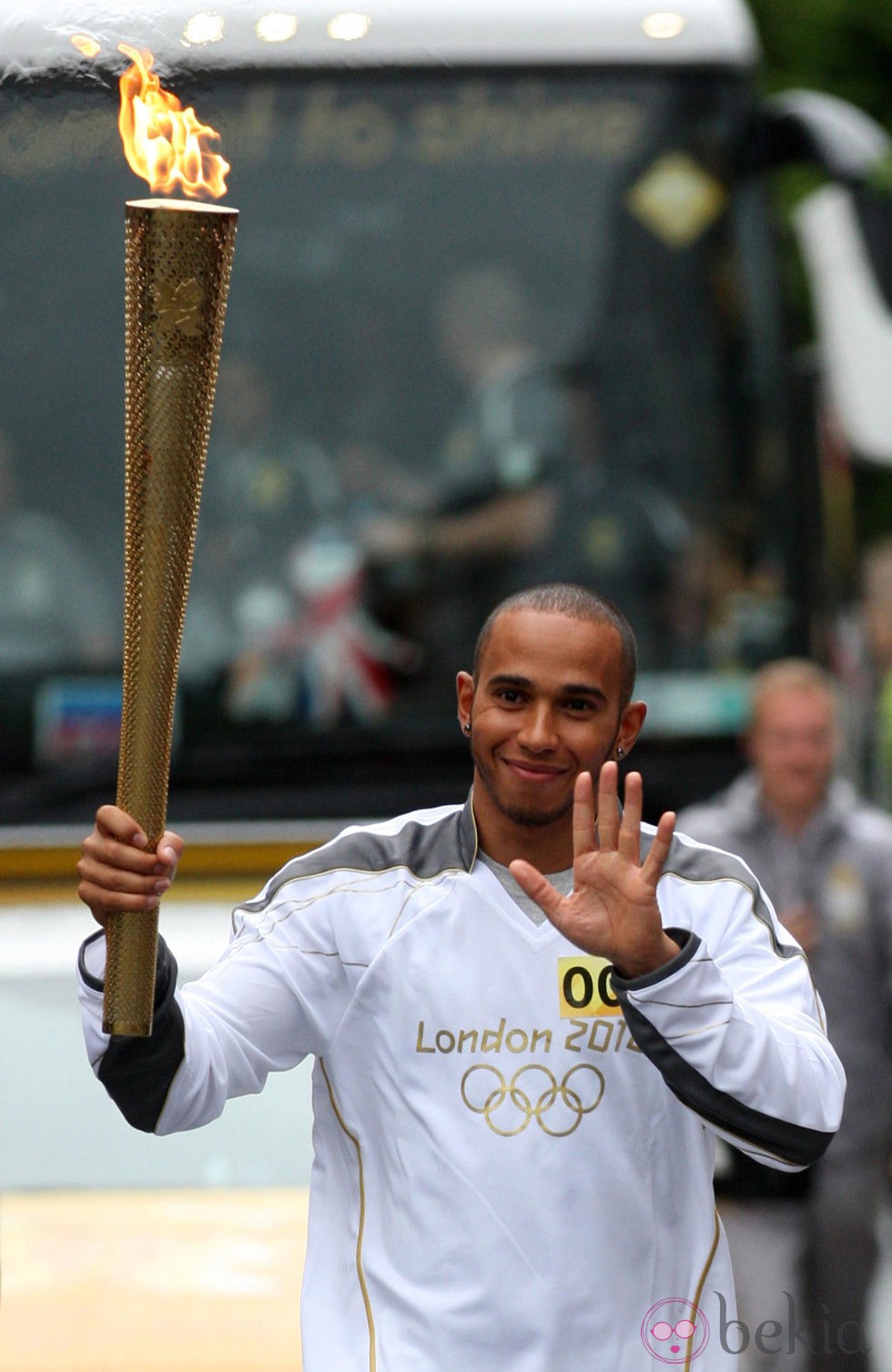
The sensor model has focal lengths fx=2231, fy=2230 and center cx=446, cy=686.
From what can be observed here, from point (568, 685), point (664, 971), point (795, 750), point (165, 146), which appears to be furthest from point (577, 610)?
point (795, 750)

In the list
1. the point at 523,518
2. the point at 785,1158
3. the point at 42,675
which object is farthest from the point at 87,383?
the point at 785,1158

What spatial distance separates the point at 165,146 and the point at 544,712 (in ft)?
2.45

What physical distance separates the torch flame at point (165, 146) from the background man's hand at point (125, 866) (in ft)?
2.31

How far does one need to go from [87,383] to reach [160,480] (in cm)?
273

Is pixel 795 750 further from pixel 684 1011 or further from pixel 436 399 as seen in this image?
pixel 684 1011

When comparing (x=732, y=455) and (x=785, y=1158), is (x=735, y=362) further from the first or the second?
(x=785, y=1158)

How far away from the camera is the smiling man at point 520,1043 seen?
87.7 inches

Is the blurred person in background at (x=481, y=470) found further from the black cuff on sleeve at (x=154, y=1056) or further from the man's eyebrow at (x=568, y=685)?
the black cuff on sleeve at (x=154, y=1056)

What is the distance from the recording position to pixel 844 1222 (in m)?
4.54

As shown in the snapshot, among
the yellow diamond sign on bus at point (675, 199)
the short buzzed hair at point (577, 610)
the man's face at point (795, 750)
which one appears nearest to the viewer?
the short buzzed hair at point (577, 610)

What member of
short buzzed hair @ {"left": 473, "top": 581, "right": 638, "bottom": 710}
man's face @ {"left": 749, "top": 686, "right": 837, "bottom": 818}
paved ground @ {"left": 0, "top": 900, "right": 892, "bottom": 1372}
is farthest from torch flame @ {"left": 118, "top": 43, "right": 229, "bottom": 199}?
man's face @ {"left": 749, "top": 686, "right": 837, "bottom": 818}

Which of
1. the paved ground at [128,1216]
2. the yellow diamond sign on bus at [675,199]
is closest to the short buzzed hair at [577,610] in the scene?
the paved ground at [128,1216]

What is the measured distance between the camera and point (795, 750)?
4.44m

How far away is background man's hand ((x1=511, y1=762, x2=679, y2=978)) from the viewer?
7.20ft
